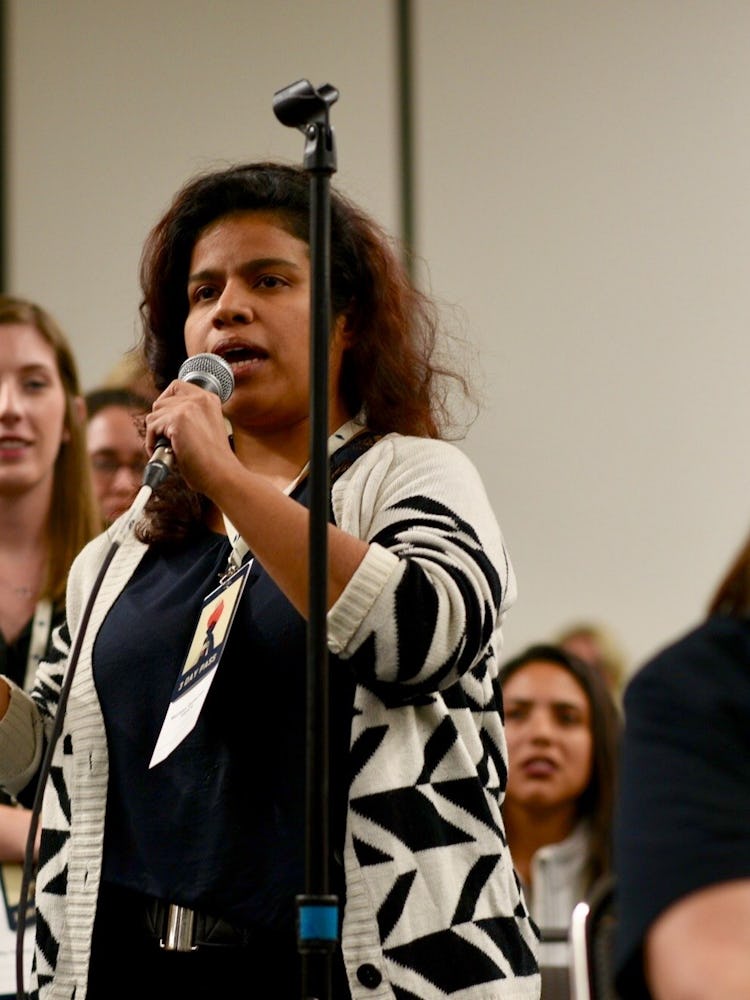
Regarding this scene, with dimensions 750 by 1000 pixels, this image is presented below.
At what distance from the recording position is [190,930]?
67.9 inches

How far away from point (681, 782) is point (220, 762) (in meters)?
0.76

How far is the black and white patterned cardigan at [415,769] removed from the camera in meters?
1.64

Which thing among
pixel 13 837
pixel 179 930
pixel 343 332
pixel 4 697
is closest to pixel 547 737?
pixel 13 837

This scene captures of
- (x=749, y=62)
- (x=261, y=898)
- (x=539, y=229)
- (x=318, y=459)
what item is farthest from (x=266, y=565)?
(x=749, y=62)

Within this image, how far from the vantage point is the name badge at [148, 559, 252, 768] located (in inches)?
66.1

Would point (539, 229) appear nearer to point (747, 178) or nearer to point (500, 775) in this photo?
point (747, 178)

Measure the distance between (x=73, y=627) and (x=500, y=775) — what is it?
562mm

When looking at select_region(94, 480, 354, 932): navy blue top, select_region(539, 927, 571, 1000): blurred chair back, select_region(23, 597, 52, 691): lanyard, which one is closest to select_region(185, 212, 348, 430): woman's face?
select_region(94, 480, 354, 932): navy blue top

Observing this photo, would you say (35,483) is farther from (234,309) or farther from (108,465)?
(234,309)

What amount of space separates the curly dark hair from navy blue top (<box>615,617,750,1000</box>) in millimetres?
877

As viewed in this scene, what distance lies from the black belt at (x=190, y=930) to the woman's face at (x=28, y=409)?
112cm

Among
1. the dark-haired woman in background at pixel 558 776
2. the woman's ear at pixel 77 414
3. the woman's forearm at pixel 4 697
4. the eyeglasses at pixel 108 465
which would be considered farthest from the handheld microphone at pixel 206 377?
the dark-haired woman in background at pixel 558 776

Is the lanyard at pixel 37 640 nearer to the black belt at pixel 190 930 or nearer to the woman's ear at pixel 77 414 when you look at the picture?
the woman's ear at pixel 77 414

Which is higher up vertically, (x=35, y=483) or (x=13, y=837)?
(x=35, y=483)
